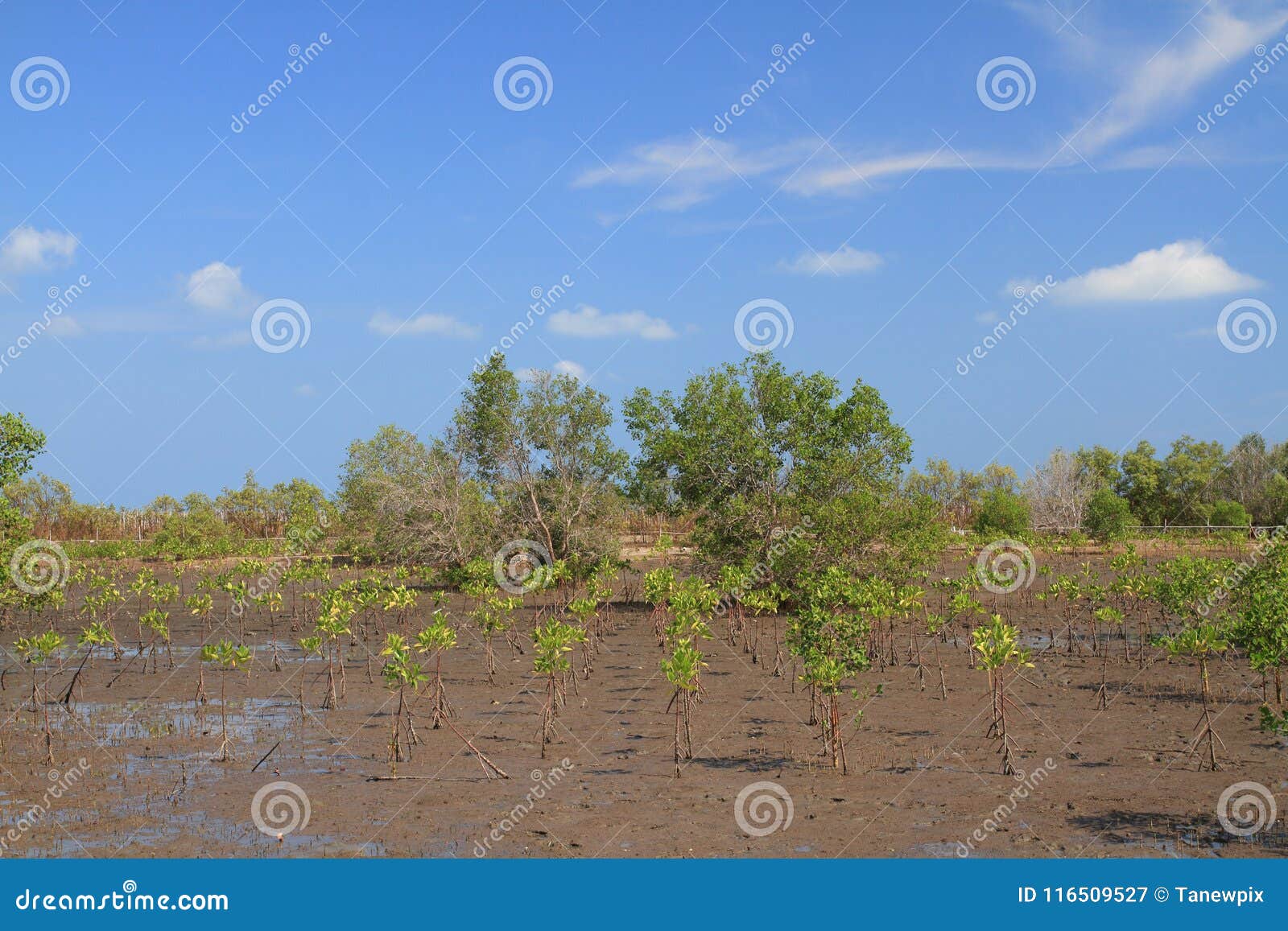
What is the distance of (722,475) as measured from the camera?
31016 mm

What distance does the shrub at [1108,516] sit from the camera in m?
52.3

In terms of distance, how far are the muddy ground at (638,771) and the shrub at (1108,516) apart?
108 ft

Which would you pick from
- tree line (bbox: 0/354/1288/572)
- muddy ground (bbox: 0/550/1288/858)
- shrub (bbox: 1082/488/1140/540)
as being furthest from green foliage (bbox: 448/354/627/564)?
shrub (bbox: 1082/488/1140/540)

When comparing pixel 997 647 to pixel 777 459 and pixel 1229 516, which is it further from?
pixel 1229 516

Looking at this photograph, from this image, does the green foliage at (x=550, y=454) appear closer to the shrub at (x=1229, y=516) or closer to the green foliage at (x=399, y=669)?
the green foliage at (x=399, y=669)

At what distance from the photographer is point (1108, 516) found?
53000 mm

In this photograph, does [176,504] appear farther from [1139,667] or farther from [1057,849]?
[1057,849]

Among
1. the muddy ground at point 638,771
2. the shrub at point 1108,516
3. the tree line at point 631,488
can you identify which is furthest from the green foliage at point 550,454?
the shrub at point 1108,516

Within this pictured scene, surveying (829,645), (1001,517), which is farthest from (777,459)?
(1001,517)

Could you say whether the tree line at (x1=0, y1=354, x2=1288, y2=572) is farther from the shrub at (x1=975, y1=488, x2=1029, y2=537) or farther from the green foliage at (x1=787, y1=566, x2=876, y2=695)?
the green foliage at (x1=787, y1=566, x2=876, y2=695)

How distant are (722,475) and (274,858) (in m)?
21.7

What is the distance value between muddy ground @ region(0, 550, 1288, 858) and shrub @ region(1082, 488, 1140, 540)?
32.8 meters

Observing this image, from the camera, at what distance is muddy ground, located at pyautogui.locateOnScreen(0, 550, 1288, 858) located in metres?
11.0

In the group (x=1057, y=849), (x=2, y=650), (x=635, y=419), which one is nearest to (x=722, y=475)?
(x=635, y=419)
